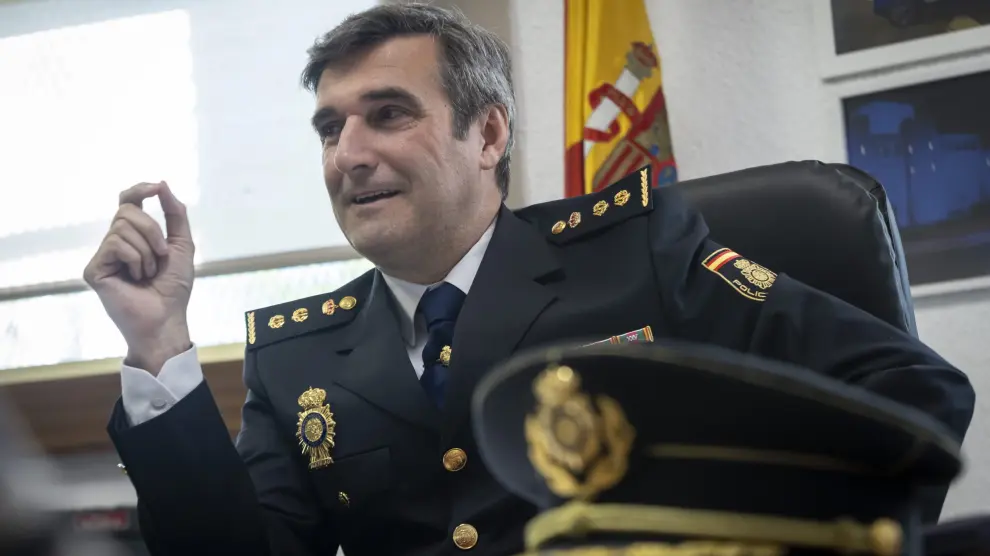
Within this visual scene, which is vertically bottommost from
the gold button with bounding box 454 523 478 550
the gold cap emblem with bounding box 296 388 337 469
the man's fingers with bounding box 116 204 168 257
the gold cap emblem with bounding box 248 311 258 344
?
the gold button with bounding box 454 523 478 550

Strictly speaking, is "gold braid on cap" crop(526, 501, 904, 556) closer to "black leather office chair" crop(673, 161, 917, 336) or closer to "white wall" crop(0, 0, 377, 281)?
"black leather office chair" crop(673, 161, 917, 336)

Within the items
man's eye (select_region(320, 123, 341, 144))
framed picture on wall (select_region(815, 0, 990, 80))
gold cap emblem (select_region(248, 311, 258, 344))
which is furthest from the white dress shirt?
framed picture on wall (select_region(815, 0, 990, 80))

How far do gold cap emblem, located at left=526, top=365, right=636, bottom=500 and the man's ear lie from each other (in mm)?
885

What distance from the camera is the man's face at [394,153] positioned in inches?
47.3

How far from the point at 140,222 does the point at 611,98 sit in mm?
1248

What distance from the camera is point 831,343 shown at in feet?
2.94

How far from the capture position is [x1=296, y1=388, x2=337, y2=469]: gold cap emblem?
3.72 ft

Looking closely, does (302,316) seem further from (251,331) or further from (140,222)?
(140,222)

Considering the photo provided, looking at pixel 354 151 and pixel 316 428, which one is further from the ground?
pixel 354 151

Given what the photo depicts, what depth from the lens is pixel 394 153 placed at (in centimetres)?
122

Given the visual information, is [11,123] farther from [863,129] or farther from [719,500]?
[719,500]

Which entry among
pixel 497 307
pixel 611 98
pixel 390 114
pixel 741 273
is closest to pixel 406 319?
pixel 497 307

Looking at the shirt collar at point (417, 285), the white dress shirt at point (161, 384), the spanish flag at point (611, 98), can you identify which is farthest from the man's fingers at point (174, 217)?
the spanish flag at point (611, 98)

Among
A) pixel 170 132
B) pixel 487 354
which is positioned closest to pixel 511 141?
pixel 487 354
